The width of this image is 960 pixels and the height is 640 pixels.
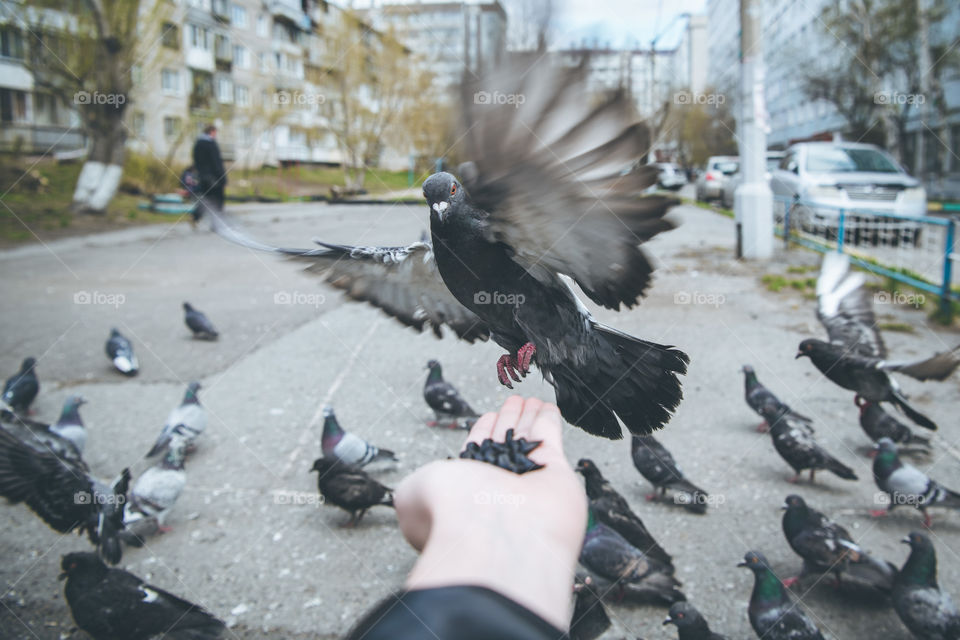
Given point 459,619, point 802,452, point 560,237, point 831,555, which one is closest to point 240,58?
point 802,452

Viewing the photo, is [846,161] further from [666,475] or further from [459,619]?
[459,619]

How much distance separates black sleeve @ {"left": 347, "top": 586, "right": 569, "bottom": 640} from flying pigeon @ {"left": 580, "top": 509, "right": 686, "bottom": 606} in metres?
2.34

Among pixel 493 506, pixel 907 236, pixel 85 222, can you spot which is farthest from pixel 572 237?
pixel 85 222

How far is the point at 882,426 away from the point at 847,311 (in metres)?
1.77

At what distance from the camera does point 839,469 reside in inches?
151

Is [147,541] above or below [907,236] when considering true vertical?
below

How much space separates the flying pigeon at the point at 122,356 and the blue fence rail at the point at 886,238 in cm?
593

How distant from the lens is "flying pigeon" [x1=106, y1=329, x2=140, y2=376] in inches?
241

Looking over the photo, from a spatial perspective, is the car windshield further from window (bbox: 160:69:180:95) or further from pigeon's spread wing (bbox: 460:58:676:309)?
window (bbox: 160:69:180:95)

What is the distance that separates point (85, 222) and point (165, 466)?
11.9 metres

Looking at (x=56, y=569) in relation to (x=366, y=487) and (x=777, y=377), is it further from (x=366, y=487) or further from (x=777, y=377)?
(x=777, y=377)

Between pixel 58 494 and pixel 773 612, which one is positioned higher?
pixel 58 494

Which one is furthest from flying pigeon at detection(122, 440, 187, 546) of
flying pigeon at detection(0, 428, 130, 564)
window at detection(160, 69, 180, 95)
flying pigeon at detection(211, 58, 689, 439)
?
window at detection(160, 69, 180, 95)

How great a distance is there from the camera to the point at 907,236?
7266mm
